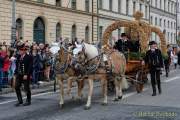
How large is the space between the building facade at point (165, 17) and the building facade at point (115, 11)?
7.07 meters

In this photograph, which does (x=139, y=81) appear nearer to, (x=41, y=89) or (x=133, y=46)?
(x=133, y=46)

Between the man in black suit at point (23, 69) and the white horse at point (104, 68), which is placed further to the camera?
the man in black suit at point (23, 69)

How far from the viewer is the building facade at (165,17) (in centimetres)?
6867

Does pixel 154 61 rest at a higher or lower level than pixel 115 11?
lower

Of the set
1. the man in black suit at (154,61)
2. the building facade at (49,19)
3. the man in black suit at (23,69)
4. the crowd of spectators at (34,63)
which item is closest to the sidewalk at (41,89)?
the crowd of spectators at (34,63)

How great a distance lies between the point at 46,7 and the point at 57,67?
75.6ft

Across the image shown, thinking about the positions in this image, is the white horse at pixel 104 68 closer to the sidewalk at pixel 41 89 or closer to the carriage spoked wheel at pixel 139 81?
the carriage spoked wheel at pixel 139 81

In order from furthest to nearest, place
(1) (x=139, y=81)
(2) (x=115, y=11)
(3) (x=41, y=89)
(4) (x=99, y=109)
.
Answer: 1. (2) (x=115, y=11)
2. (3) (x=41, y=89)
3. (1) (x=139, y=81)
4. (4) (x=99, y=109)

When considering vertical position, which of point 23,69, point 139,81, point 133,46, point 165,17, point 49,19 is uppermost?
point 165,17

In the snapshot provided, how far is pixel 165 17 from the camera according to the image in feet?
249

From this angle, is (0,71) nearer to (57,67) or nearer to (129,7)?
(57,67)

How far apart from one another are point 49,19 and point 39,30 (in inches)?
61.8

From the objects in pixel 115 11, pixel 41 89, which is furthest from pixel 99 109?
pixel 115 11

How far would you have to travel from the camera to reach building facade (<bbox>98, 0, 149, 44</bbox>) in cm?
4628
